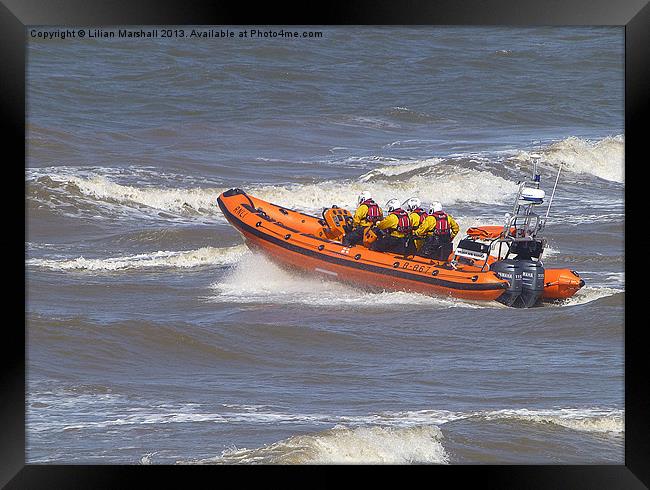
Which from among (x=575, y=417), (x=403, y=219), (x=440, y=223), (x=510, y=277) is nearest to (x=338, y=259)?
(x=403, y=219)

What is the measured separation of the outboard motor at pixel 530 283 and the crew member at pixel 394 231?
93cm

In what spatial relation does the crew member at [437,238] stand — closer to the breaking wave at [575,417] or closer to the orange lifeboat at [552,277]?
the orange lifeboat at [552,277]

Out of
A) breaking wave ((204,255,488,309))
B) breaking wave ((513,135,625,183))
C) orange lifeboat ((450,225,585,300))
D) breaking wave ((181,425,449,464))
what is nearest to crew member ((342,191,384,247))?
breaking wave ((204,255,488,309))

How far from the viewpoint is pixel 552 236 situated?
8.93 metres

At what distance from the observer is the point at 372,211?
7.95 meters

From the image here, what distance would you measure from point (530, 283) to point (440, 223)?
0.86m

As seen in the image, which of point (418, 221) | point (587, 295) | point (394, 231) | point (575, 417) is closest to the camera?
point (575, 417)

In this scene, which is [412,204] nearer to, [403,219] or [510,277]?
[403,219]

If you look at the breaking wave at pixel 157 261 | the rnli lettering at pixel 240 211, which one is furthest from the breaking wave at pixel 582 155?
the breaking wave at pixel 157 261

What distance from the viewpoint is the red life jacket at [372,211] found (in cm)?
790

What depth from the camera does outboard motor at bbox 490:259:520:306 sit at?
7809 mm
